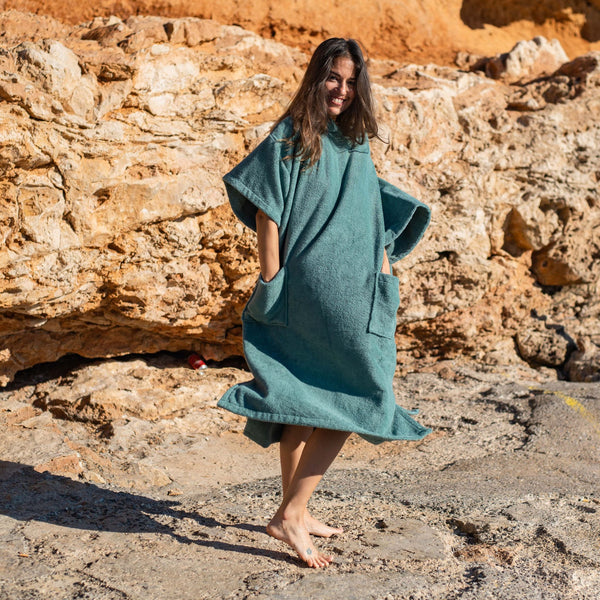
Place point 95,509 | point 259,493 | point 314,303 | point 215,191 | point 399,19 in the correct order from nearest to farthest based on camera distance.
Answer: point 314,303, point 95,509, point 259,493, point 215,191, point 399,19

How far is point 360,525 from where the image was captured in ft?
8.93

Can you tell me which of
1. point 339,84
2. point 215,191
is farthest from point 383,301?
point 215,191

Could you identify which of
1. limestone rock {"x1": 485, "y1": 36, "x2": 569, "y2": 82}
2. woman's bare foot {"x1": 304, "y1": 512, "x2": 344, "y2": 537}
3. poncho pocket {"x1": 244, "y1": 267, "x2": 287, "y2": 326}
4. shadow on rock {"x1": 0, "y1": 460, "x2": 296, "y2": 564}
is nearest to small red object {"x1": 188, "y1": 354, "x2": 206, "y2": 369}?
shadow on rock {"x1": 0, "y1": 460, "x2": 296, "y2": 564}

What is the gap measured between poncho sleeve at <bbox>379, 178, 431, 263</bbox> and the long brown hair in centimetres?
23

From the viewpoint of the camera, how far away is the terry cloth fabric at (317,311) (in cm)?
235

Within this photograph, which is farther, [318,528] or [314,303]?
[318,528]

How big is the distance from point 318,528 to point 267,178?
123 cm

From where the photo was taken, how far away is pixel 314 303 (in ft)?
7.74

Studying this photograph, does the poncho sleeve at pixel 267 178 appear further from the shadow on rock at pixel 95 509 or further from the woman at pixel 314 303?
the shadow on rock at pixel 95 509

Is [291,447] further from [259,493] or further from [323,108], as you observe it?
[323,108]

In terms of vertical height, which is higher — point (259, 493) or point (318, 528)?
point (318, 528)

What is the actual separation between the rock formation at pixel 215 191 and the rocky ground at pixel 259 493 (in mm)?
371

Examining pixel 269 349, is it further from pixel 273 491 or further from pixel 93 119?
pixel 93 119

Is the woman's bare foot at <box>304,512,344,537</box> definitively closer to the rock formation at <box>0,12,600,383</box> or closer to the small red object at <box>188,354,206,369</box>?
the rock formation at <box>0,12,600,383</box>
